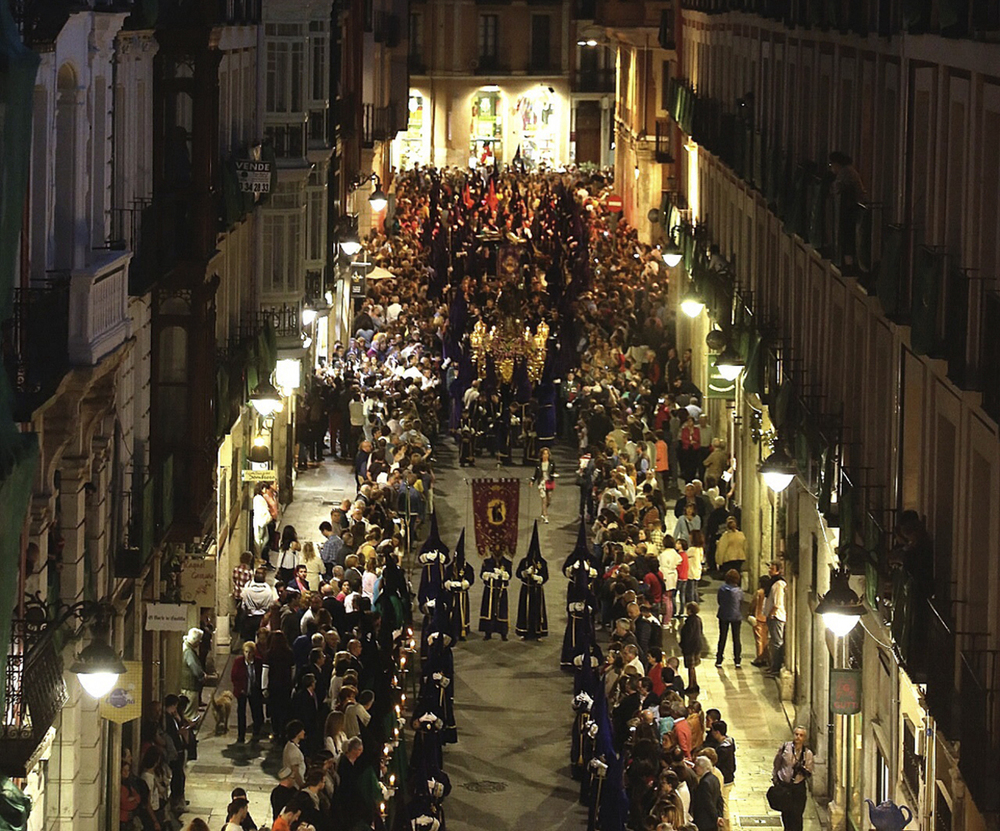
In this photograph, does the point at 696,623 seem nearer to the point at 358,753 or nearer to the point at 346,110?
the point at 358,753

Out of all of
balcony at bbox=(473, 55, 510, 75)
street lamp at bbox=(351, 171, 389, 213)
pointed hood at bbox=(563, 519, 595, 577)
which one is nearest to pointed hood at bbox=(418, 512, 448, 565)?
pointed hood at bbox=(563, 519, 595, 577)

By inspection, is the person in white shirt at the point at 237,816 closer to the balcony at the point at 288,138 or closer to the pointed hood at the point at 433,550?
the pointed hood at the point at 433,550

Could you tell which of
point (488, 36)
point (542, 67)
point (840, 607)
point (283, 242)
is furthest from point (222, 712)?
point (488, 36)

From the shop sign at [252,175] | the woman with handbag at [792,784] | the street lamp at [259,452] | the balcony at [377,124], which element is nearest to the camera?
the woman with handbag at [792,784]

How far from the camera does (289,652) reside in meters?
32.9

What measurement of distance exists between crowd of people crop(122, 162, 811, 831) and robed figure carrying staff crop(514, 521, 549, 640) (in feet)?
0.13

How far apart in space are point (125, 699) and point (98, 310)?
400cm

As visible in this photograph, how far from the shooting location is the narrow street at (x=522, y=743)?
31.0m

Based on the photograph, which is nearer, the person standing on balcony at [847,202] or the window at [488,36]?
the person standing on balcony at [847,202]

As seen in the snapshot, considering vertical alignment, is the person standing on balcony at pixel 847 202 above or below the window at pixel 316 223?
above

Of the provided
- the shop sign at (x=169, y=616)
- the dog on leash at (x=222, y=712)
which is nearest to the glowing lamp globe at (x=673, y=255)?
the dog on leash at (x=222, y=712)

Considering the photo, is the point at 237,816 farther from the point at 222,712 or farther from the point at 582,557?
the point at 582,557

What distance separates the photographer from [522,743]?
34.0m

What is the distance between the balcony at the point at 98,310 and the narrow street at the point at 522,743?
23.6 feet
